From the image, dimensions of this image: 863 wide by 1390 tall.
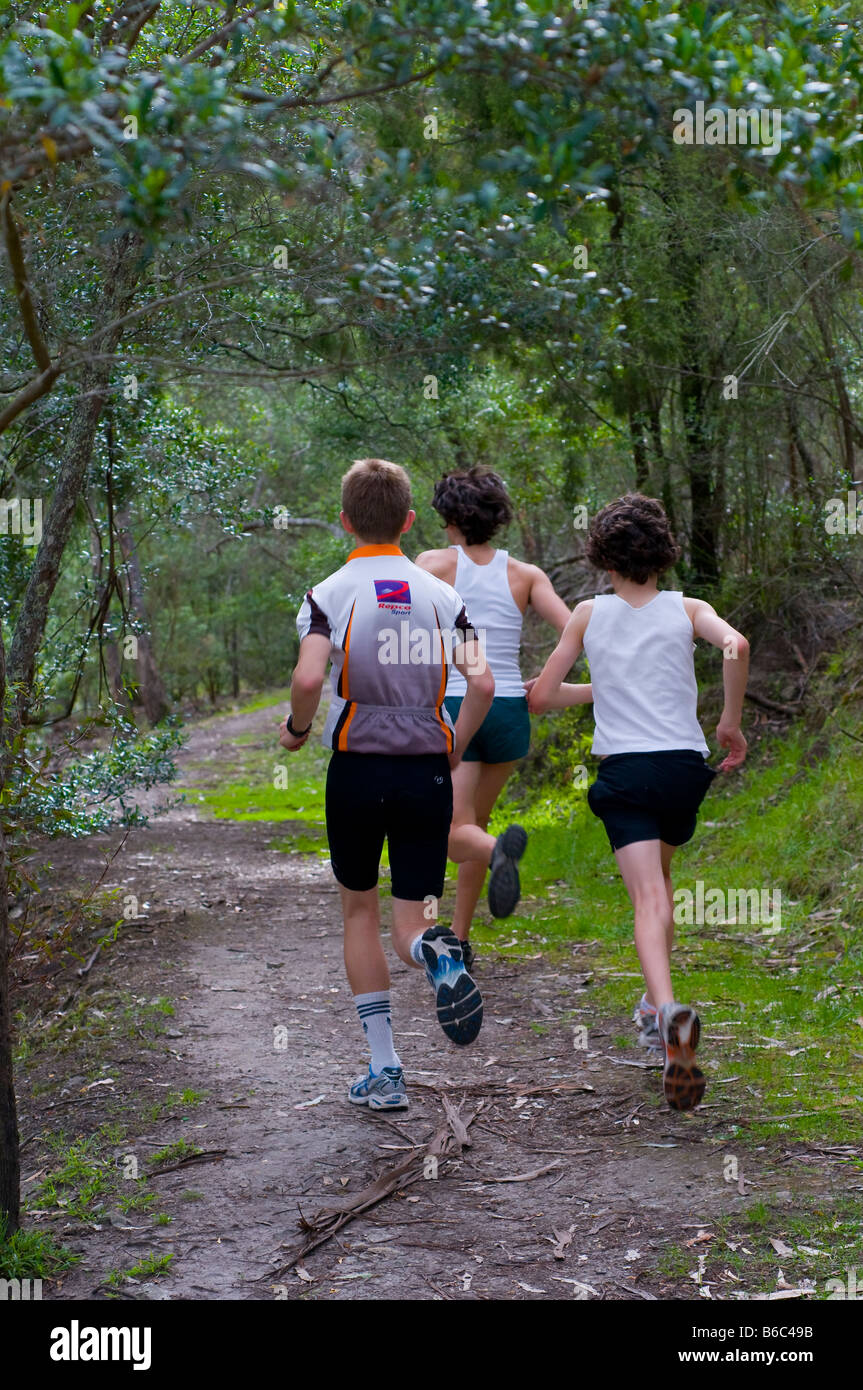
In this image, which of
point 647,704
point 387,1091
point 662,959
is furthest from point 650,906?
point 387,1091

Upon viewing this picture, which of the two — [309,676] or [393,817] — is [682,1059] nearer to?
[393,817]

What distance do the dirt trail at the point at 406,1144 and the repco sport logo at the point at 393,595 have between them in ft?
6.01

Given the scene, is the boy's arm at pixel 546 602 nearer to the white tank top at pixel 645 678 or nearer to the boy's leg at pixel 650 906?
the white tank top at pixel 645 678

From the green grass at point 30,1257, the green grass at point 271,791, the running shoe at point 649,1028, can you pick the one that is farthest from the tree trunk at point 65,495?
the green grass at point 271,791

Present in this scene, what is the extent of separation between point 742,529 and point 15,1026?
636cm

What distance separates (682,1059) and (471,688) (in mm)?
1582

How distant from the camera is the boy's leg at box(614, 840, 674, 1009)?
4.23m

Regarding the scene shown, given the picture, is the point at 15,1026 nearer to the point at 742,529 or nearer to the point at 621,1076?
the point at 621,1076

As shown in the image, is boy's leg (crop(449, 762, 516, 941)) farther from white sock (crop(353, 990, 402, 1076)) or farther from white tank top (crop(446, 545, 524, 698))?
white sock (crop(353, 990, 402, 1076))

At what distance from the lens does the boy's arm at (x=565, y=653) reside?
4.62 meters

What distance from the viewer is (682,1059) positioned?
378 centimetres

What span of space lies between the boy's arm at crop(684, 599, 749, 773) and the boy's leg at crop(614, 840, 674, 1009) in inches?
17.0

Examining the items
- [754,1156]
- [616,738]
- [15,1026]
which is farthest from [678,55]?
[15,1026]

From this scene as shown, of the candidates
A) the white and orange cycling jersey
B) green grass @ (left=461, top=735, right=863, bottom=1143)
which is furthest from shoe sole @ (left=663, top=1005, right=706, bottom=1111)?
the white and orange cycling jersey
